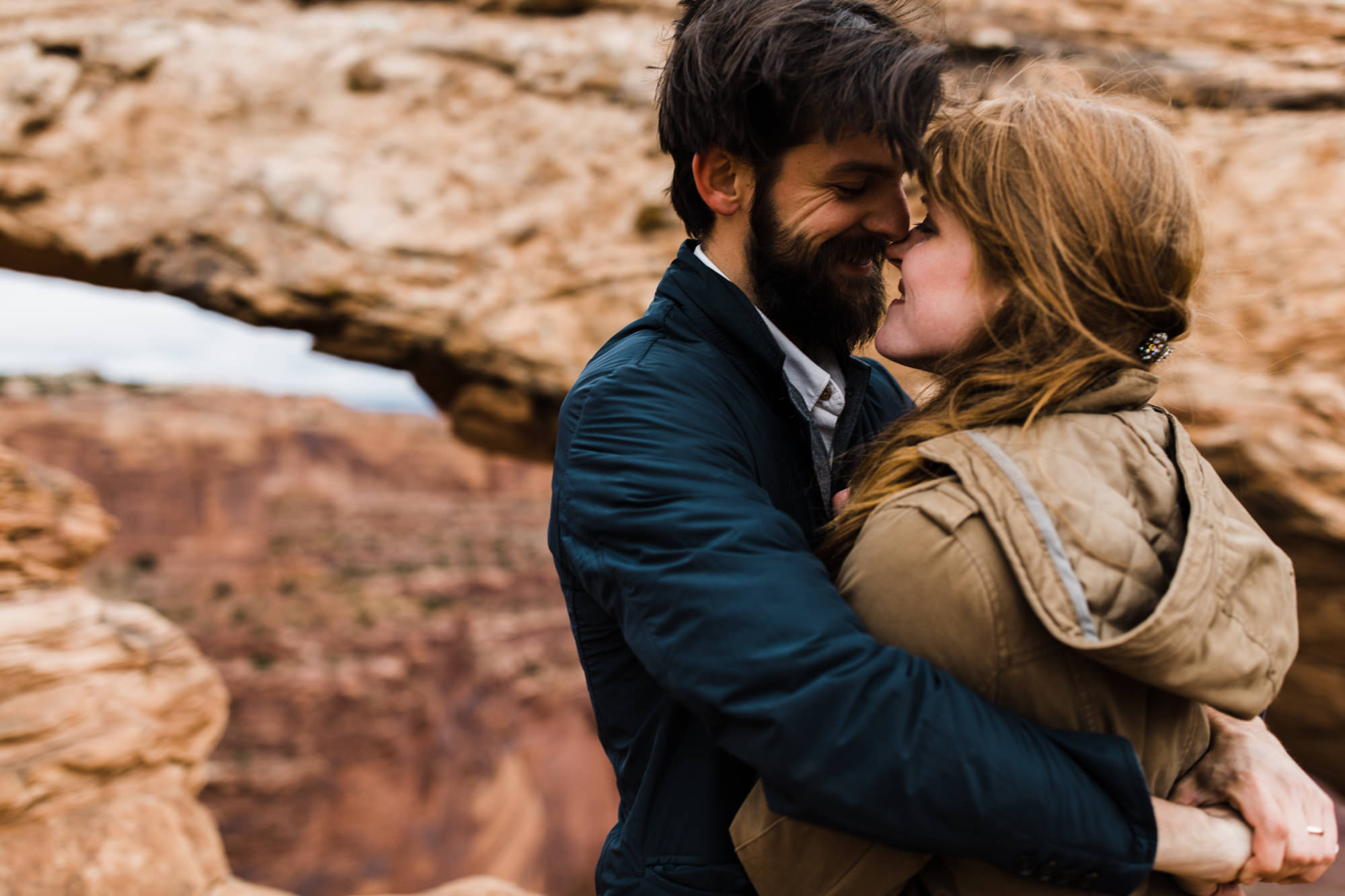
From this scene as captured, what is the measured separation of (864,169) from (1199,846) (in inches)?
38.7

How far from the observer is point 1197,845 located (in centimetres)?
96

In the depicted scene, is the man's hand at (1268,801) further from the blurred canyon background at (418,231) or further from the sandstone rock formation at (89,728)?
the sandstone rock formation at (89,728)

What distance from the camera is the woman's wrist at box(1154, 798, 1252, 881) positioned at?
949mm

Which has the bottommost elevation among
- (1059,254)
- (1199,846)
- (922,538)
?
(1199,846)

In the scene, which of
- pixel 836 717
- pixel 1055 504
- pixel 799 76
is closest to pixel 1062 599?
pixel 1055 504

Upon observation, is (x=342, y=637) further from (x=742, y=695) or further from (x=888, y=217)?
(x=742, y=695)

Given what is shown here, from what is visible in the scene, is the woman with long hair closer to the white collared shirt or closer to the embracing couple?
the embracing couple

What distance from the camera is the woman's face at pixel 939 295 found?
1160 millimetres

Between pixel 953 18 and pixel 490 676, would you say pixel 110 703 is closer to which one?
pixel 953 18

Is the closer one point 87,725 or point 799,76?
point 799,76

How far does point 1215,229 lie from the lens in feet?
13.2

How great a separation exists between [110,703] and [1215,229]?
5.72 meters

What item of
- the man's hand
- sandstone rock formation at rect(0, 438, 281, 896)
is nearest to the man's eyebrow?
the man's hand

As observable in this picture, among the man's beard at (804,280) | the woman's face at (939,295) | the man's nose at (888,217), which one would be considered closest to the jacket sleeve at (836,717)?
the woman's face at (939,295)
